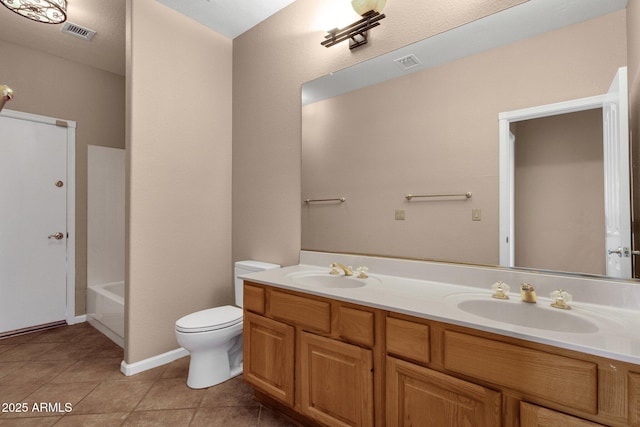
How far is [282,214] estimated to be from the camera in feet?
7.91

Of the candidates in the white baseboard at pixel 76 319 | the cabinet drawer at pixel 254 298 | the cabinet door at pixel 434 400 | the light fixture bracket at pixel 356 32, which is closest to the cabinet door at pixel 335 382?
the cabinet door at pixel 434 400

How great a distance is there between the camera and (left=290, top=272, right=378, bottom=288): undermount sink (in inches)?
71.5

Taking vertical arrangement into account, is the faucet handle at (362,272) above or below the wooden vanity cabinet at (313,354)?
above

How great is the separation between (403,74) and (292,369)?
177 cm

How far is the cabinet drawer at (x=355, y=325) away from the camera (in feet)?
4.22

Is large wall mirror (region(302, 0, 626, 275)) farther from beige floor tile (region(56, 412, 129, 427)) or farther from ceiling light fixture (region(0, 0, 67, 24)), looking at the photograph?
ceiling light fixture (region(0, 0, 67, 24))

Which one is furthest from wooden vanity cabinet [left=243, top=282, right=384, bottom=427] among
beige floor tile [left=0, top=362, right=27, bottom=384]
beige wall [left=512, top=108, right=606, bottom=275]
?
beige floor tile [left=0, top=362, right=27, bottom=384]

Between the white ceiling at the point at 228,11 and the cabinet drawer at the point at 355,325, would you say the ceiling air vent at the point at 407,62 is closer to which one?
the white ceiling at the point at 228,11

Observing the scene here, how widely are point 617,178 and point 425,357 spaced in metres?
1.08

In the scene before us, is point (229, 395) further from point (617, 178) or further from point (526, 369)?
point (617, 178)

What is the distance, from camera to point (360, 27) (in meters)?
1.85

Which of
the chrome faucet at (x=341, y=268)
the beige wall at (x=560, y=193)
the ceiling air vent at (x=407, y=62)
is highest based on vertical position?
the ceiling air vent at (x=407, y=62)

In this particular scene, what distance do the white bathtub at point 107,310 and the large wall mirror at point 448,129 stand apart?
188 centimetres

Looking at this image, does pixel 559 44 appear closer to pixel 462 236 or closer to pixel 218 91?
pixel 462 236
